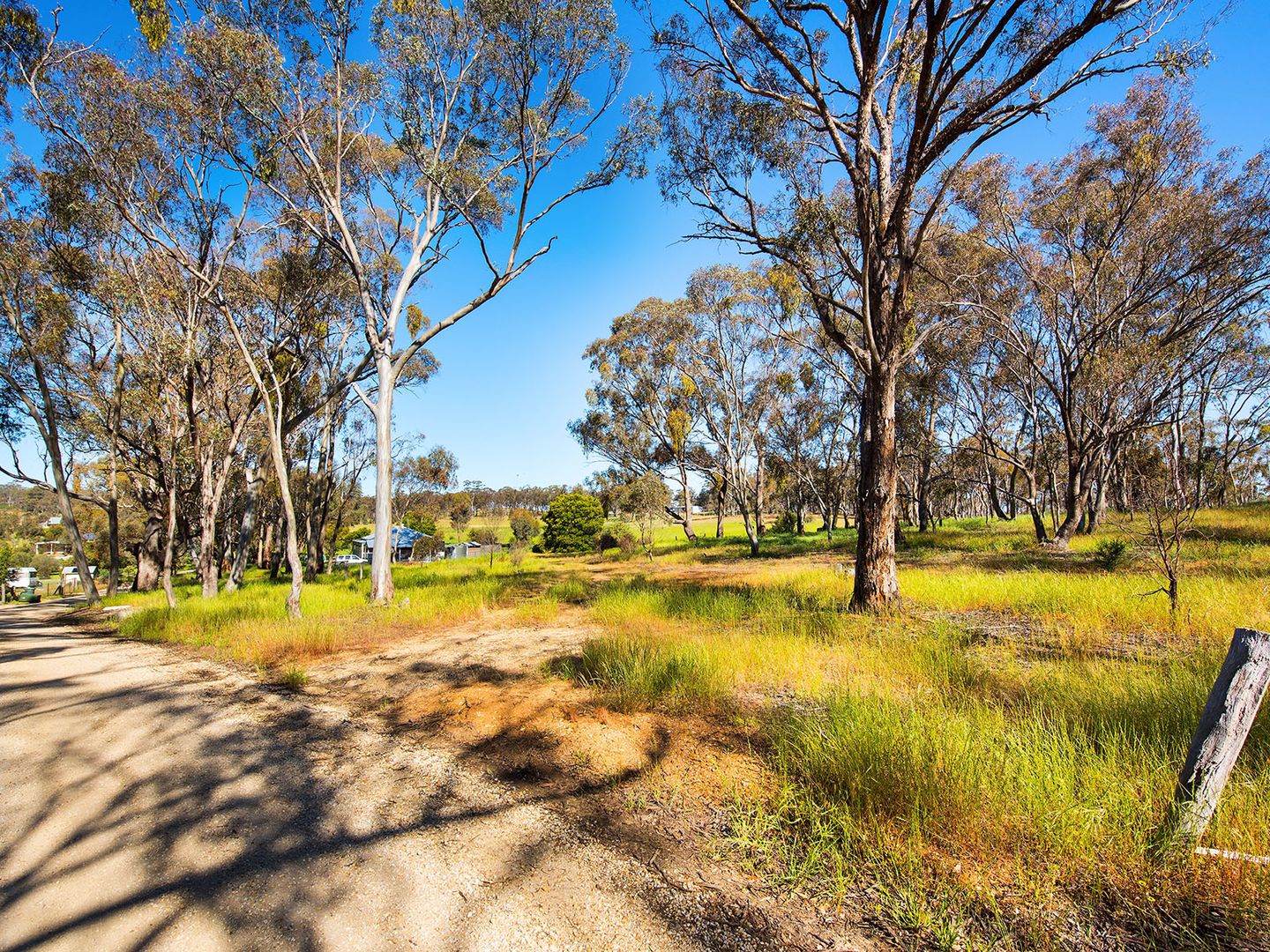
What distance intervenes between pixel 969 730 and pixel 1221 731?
0.99m

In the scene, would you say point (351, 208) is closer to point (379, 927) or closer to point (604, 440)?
point (379, 927)

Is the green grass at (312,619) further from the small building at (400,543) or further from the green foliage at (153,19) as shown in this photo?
the small building at (400,543)

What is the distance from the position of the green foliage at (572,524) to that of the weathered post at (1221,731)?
99.8 ft

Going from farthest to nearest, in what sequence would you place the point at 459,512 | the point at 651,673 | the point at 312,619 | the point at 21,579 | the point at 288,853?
1. the point at 459,512
2. the point at 21,579
3. the point at 312,619
4. the point at 651,673
5. the point at 288,853

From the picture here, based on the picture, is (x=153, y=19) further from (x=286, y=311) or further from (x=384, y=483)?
(x=384, y=483)

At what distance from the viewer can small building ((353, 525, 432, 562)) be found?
32.9 m

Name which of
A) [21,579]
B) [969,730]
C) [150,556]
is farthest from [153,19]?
[21,579]

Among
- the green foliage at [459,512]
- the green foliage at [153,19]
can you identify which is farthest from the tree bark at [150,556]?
the green foliage at [459,512]

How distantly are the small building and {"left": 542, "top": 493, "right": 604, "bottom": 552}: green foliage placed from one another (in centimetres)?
932

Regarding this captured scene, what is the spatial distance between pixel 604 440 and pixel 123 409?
21193mm

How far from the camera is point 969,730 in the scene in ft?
9.34

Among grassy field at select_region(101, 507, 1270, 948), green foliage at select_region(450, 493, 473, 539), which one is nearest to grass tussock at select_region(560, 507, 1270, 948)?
grassy field at select_region(101, 507, 1270, 948)

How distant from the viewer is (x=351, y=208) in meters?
12.9

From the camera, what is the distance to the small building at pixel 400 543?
3293 cm
